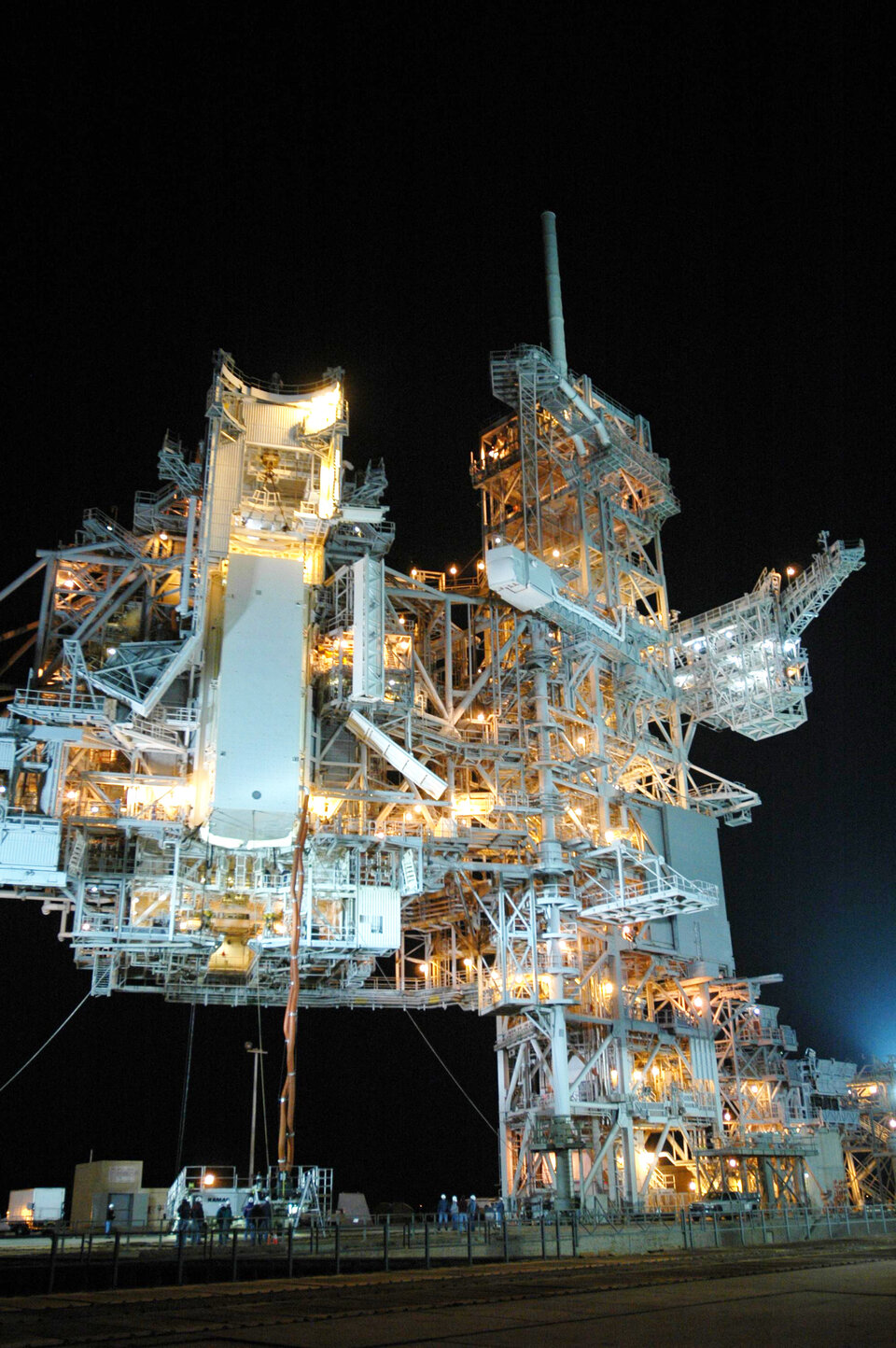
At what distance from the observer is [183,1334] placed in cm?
1112

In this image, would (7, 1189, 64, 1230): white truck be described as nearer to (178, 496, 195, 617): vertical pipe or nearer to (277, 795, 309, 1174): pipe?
(277, 795, 309, 1174): pipe

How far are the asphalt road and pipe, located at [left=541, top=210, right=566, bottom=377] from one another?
35722mm

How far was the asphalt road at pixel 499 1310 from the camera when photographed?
35.0ft

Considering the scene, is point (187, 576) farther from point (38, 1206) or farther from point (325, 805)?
point (38, 1206)

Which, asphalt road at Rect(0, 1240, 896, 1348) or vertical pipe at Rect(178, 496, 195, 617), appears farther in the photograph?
vertical pipe at Rect(178, 496, 195, 617)

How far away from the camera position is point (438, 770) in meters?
41.7

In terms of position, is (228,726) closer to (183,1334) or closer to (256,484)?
(256,484)

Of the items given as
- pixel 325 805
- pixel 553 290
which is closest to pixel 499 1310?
pixel 325 805

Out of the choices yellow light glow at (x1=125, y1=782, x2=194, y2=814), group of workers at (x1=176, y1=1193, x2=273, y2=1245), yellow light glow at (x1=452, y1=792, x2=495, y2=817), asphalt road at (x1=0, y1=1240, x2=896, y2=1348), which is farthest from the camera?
yellow light glow at (x1=452, y1=792, x2=495, y2=817)

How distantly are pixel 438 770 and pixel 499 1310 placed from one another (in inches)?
1131

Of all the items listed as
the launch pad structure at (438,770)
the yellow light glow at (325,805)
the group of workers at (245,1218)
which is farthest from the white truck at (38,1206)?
the yellow light glow at (325,805)

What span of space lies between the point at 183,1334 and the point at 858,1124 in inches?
2084

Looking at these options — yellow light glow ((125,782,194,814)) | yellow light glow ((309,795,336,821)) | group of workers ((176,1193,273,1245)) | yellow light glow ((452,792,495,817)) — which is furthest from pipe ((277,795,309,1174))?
yellow light glow ((452,792,495,817))

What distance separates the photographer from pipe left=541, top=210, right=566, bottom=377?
48031 millimetres
